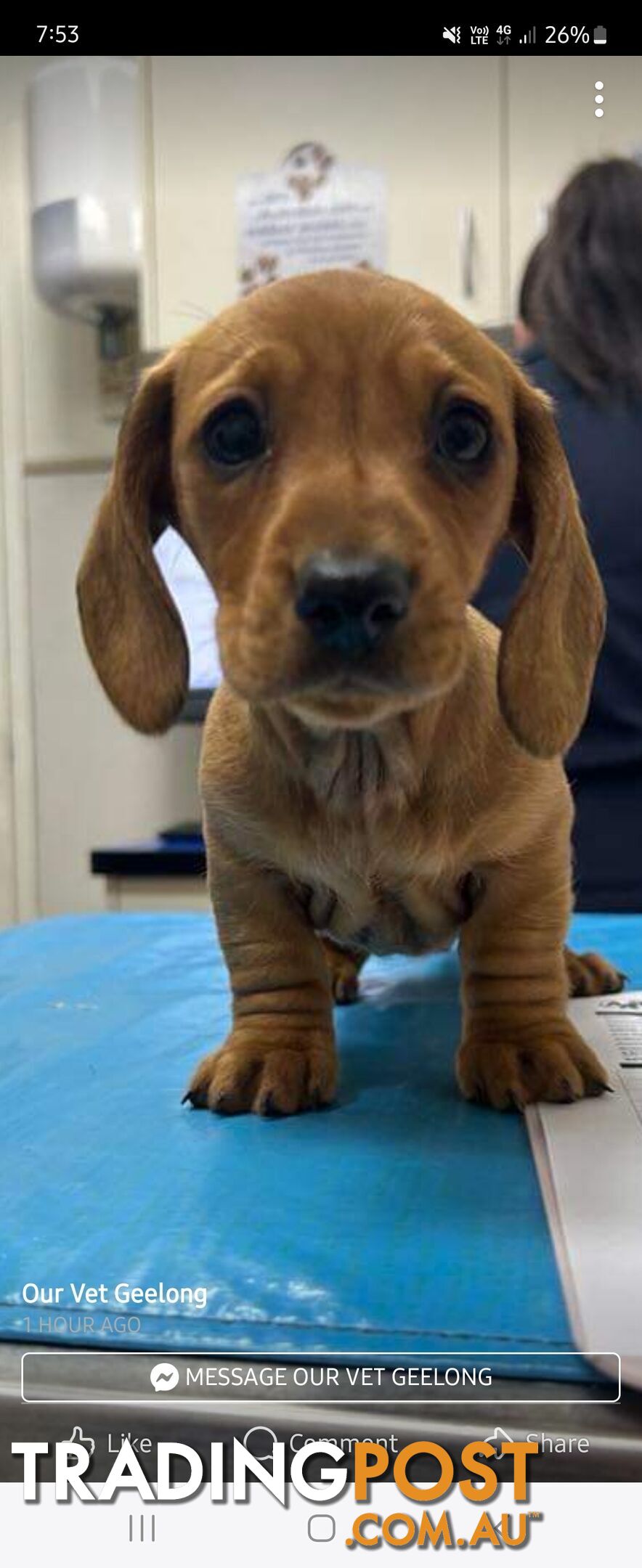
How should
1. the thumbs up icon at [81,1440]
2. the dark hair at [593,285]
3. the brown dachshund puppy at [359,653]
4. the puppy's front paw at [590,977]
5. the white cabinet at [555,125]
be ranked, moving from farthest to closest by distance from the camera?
the dark hair at [593,285] → the puppy's front paw at [590,977] → the white cabinet at [555,125] → the brown dachshund puppy at [359,653] → the thumbs up icon at [81,1440]

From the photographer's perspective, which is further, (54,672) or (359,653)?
(54,672)

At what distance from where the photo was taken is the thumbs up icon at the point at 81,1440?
20.5 inches

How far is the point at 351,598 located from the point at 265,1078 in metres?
0.38

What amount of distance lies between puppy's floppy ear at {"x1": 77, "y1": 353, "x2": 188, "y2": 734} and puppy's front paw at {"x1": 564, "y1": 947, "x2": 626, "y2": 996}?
0.46m

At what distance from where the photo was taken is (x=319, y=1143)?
31.0 inches

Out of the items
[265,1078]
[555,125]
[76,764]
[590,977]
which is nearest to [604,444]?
[555,125]

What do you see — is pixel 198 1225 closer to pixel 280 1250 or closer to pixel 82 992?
pixel 280 1250

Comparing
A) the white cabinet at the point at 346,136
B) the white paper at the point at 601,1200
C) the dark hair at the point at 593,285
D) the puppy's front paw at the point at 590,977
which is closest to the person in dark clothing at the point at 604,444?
the dark hair at the point at 593,285

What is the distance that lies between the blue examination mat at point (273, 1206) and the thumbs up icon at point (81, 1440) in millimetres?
47

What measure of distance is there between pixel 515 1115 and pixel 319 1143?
5.2 inches

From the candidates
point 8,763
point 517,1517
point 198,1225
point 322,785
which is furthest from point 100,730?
point 517,1517

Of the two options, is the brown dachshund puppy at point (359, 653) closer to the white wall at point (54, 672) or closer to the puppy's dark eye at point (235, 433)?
the puppy's dark eye at point (235, 433)

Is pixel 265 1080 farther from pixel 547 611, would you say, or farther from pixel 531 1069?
pixel 547 611

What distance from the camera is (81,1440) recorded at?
52 centimetres
